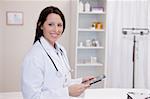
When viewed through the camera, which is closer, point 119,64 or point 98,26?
point 98,26

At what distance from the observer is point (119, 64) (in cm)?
398

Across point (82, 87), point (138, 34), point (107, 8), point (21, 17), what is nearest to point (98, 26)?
point (107, 8)

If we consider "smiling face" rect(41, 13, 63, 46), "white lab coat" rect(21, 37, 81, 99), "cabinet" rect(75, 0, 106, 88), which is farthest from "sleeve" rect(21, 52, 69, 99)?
"cabinet" rect(75, 0, 106, 88)

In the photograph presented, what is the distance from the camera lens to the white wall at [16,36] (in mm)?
3770

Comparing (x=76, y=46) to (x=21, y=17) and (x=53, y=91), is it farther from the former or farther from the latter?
(x=53, y=91)

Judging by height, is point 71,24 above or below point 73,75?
above

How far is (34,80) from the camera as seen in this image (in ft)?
4.89

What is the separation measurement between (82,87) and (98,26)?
218 cm

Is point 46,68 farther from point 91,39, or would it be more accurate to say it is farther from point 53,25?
point 91,39

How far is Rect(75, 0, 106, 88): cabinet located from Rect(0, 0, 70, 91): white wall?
29 centimetres

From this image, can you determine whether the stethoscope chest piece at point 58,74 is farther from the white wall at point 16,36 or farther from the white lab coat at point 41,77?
the white wall at point 16,36

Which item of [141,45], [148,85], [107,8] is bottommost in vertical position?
[148,85]

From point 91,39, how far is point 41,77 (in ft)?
8.20

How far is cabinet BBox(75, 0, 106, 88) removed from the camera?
12.0 ft
